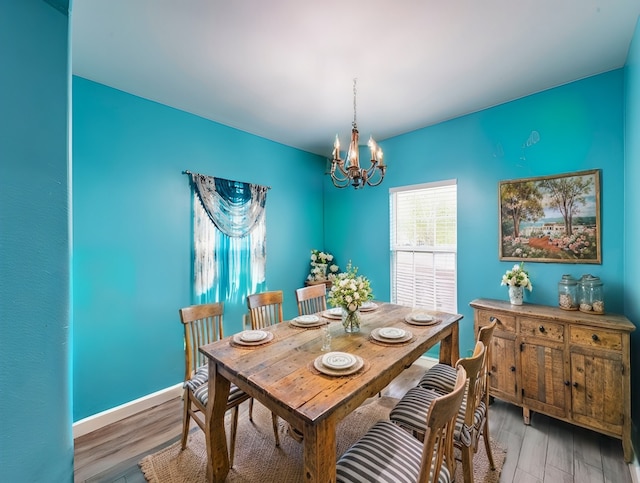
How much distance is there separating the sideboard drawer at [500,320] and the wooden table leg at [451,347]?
0.45 m

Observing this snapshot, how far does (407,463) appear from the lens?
1188 mm

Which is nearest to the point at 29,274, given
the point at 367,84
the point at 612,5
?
the point at 367,84

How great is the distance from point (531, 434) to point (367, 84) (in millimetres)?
3092

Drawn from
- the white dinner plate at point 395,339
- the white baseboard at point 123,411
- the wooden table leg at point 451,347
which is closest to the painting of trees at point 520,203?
the wooden table leg at point 451,347

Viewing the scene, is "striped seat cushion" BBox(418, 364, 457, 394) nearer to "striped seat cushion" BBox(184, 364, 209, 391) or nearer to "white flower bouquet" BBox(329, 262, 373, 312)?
"white flower bouquet" BBox(329, 262, 373, 312)

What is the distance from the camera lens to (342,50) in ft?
6.17

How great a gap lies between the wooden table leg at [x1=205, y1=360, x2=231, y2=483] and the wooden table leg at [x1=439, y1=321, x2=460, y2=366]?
66.2 inches

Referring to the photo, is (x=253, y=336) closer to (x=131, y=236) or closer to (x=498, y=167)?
(x=131, y=236)

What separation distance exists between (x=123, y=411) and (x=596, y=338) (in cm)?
379

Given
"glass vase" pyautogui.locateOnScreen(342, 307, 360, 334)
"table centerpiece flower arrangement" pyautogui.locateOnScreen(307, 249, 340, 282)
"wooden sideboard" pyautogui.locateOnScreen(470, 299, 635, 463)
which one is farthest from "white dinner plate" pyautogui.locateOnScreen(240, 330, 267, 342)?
"table centerpiece flower arrangement" pyautogui.locateOnScreen(307, 249, 340, 282)

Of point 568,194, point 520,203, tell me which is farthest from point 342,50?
point 568,194

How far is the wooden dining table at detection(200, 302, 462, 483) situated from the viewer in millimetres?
1082

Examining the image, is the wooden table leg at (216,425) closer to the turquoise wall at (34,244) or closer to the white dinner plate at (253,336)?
the white dinner plate at (253,336)

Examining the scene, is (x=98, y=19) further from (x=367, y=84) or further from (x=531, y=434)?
(x=531, y=434)
